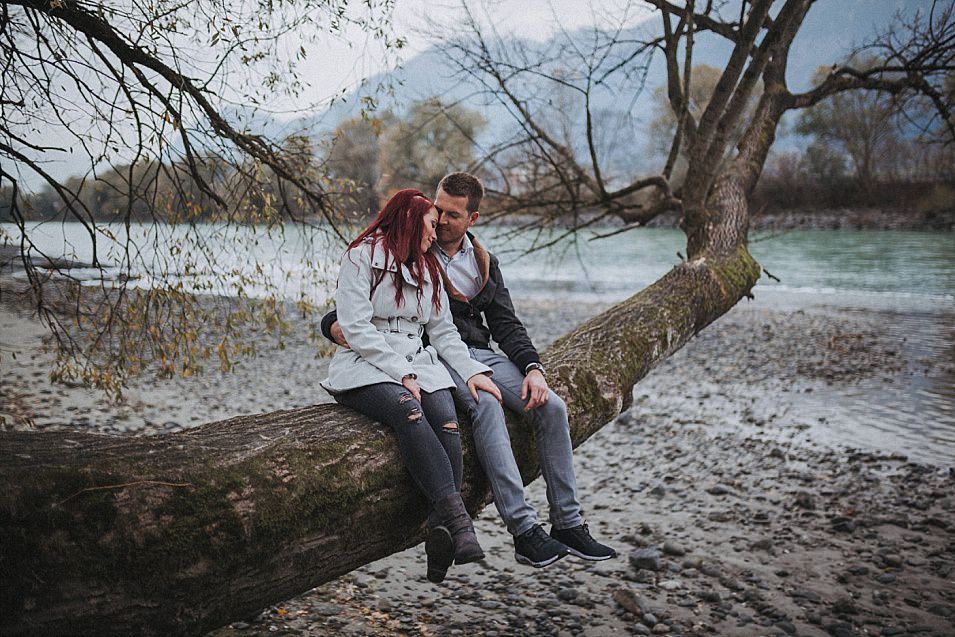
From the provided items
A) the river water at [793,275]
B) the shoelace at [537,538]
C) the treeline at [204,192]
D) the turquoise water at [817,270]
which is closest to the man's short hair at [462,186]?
the shoelace at [537,538]

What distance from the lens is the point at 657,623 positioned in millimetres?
3982

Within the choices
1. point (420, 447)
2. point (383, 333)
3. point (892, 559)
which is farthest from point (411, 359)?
point (892, 559)

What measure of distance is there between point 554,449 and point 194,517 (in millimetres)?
1576

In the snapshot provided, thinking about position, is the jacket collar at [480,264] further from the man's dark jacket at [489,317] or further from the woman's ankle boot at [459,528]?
the woman's ankle boot at [459,528]

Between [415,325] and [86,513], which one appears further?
[415,325]

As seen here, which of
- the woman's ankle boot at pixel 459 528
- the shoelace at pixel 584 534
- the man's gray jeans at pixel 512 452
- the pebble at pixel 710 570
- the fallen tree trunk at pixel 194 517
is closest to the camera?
the fallen tree trunk at pixel 194 517

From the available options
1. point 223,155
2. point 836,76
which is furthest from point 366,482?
point 836,76

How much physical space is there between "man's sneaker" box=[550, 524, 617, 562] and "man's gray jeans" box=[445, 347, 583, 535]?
3cm

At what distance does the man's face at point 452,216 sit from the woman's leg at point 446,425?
2.83 feet

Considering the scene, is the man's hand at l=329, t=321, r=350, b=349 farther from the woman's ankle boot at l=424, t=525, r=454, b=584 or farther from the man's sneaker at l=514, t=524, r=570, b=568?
the man's sneaker at l=514, t=524, r=570, b=568

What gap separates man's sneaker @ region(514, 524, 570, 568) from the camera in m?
2.78

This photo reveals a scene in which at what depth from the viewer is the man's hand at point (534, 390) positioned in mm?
3117

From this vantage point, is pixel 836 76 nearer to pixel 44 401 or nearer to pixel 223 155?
pixel 223 155

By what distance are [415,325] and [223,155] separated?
2210 mm
